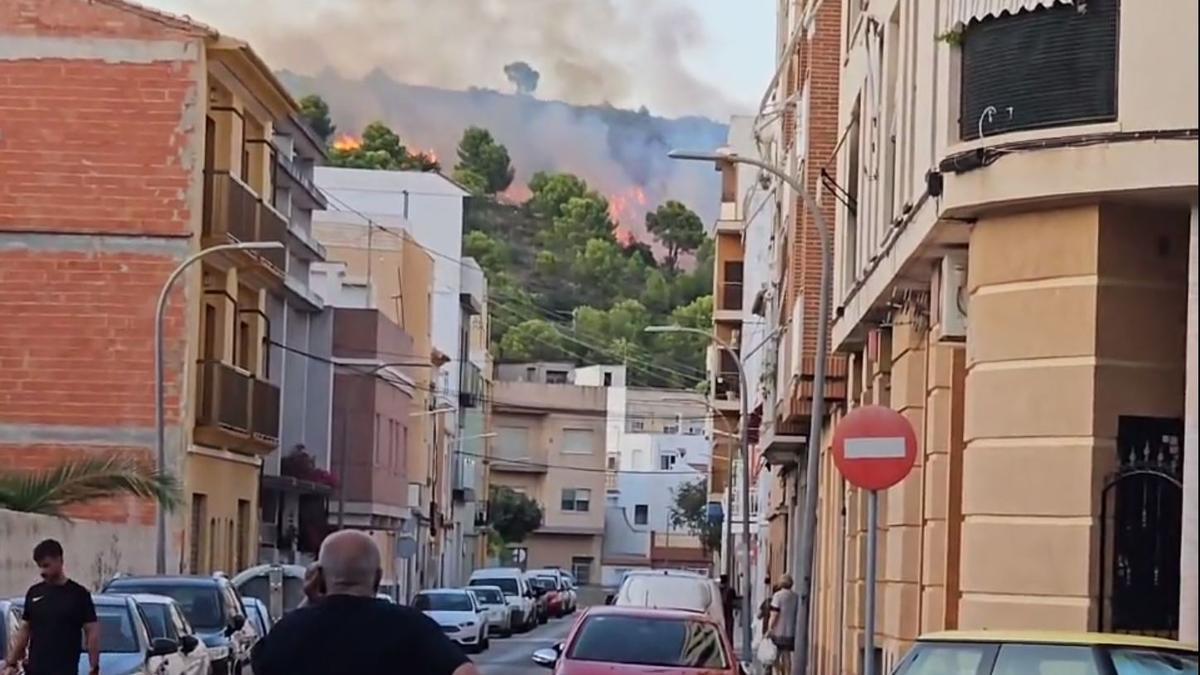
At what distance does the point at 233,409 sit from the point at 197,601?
1918cm

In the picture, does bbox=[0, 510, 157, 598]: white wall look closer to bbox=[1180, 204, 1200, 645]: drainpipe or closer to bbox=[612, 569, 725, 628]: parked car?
bbox=[612, 569, 725, 628]: parked car

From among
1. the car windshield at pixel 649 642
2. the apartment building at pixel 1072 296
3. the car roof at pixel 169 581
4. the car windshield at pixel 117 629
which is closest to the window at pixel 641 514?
the car roof at pixel 169 581

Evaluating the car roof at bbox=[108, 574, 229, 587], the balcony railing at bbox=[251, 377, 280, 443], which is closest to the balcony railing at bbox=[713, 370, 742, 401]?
the balcony railing at bbox=[251, 377, 280, 443]

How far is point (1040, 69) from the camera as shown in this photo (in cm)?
1677

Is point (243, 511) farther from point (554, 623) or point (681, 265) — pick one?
point (681, 265)

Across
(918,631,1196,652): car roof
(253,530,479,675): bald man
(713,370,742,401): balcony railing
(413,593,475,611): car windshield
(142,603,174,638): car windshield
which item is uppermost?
(713,370,742,401): balcony railing

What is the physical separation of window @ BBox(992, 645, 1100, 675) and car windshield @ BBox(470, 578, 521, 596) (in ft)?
181

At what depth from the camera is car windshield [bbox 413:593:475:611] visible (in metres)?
53.4

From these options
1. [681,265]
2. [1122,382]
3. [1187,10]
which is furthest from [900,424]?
[681,265]

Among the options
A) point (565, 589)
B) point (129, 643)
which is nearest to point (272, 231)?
point (129, 643)

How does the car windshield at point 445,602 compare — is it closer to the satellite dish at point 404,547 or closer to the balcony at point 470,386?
the satellite dish at point 404,547

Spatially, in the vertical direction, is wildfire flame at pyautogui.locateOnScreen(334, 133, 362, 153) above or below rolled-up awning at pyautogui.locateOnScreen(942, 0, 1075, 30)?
above

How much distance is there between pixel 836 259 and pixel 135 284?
16.6m

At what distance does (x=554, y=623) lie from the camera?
80.4m
